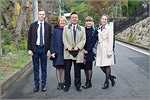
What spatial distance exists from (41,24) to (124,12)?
3967 centimetres

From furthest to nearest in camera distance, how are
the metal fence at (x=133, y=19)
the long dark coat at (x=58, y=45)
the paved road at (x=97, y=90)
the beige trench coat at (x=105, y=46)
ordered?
the metal fence at (x=133, y=19), the beige trench coat at (x=105, y=46), the long dark coat at (x=58, y=45), the paved road at (x=97, y=90)

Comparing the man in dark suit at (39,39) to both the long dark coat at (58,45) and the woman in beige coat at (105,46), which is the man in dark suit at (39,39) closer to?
the long dark coat at (58,45)

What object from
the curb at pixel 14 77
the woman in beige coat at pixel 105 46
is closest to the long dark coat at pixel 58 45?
the woman in beige coat at pixel 105 46

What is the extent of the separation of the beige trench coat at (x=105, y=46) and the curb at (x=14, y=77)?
2.42 metres

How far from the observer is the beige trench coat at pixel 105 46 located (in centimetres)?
522

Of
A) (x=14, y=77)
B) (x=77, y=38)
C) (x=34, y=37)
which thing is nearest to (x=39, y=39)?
(x=34, y=37)

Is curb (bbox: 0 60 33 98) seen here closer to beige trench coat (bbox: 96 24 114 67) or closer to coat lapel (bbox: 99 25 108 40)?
beige trench coat (bbox: 96 24 114 67)

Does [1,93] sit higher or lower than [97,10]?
lower

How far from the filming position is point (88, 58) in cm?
526

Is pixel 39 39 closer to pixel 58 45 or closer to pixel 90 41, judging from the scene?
pixel 58 45

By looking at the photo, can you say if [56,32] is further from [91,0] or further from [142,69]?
[91,0]

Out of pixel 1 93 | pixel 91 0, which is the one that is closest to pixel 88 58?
pixel 1 93

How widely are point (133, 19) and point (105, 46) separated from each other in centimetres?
1890

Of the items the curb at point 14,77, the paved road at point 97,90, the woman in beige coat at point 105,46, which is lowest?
the paved road at point 97,90
